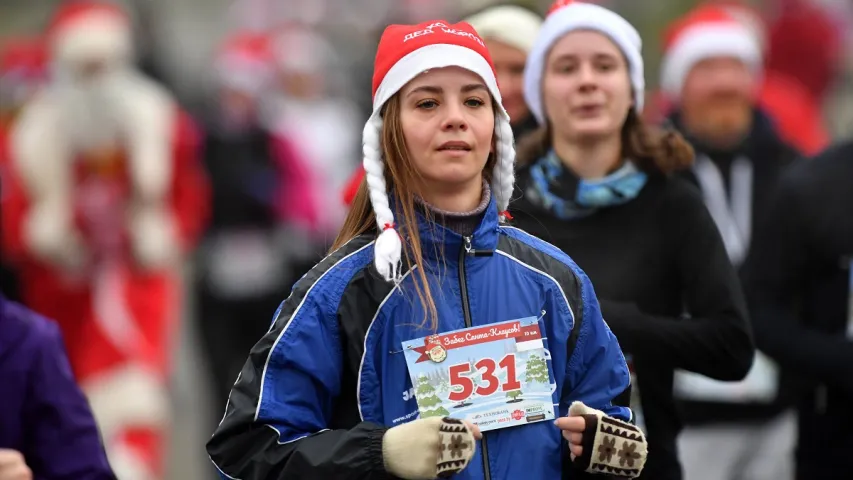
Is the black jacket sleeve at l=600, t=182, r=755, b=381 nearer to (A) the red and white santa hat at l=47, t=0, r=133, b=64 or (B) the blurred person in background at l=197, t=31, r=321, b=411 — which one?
(B) the blurred person in background at l=197, t=31, r=321, b=411

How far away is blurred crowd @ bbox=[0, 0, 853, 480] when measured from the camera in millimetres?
7828

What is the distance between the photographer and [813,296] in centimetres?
631

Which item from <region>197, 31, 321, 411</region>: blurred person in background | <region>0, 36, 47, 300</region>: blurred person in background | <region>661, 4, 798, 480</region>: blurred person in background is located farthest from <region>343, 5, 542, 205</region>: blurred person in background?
<region>0, 36, 47, 300</region>: blurred person in background

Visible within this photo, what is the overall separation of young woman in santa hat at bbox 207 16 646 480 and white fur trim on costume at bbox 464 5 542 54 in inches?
78.2

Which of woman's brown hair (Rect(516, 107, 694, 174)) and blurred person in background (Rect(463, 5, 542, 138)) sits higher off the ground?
blurred person in background (Rect(463, 5, 542, 138))

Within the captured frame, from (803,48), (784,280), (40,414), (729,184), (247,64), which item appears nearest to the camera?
(40,414)

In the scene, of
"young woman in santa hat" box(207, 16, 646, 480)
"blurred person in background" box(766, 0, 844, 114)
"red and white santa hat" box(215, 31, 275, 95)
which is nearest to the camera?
"young woman in santa hat" box(207, 16, 646, 480)

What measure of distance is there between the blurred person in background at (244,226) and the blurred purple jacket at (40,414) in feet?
17.9

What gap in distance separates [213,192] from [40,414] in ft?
21.6

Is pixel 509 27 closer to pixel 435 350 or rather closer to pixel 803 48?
pixel 435 350

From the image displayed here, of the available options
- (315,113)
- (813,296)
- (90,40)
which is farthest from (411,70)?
(315,113)

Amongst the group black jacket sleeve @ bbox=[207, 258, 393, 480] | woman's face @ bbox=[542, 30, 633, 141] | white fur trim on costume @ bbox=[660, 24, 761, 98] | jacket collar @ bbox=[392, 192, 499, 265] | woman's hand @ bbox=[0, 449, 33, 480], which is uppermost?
white fur trim on costume @ bbox=[660, 24, 761, 98]

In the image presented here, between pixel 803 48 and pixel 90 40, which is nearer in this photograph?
pixel 90 40

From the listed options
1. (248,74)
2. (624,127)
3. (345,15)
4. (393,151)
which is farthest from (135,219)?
(345,15)
